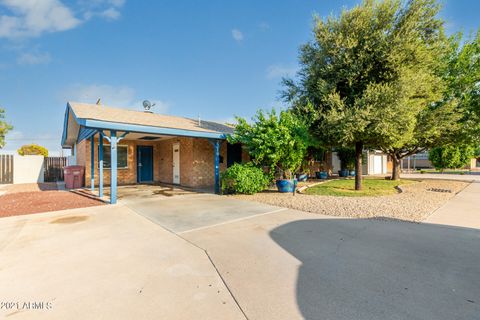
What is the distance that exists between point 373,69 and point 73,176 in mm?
14405

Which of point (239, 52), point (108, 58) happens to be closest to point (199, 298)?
point (239, 52)

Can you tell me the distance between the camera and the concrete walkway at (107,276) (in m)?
2.09

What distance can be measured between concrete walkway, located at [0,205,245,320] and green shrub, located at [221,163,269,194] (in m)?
4.57

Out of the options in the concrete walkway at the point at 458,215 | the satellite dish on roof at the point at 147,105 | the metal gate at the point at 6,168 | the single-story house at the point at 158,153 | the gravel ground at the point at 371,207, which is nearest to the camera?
the concrete walkway at the point at 458,215

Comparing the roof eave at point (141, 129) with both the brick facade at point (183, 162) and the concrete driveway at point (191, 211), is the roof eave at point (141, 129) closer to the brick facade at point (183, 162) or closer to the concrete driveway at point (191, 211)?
the brick facade at point (183, 162)

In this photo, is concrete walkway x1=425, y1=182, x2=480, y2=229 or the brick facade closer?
concrete walkway x1=425, y1=182, x2=480, y2=229

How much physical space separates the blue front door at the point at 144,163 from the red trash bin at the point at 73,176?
279 cm

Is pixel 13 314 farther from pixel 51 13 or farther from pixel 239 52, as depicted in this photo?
pixel 239 52

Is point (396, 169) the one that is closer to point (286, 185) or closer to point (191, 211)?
point (286, 185)

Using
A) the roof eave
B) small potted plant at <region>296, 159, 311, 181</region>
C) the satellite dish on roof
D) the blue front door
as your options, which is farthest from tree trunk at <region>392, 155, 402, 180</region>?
the satellite dish on roof

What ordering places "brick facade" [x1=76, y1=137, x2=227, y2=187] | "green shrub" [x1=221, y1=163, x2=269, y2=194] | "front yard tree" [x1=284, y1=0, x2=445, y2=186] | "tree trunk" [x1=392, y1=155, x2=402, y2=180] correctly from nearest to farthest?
"front yard tree" [x1=284, y1=0, x2=445, y2=186] < "green shrub" [x1=221, y1=163, x2=269, y2=194] < "brick facade" [x1=76, y1=137, x2=227, y2=187] < "tree trunk" [x1=392, y1=155, x2=402, y2=180]

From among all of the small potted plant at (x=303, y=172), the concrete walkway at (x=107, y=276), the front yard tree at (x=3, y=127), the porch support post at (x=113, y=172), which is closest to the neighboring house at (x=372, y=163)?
the small potted plant at (x=303, y=172)

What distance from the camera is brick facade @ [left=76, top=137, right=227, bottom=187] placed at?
11.2 metres

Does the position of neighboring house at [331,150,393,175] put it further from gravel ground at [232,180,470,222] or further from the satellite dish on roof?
the satellite dish on roof
